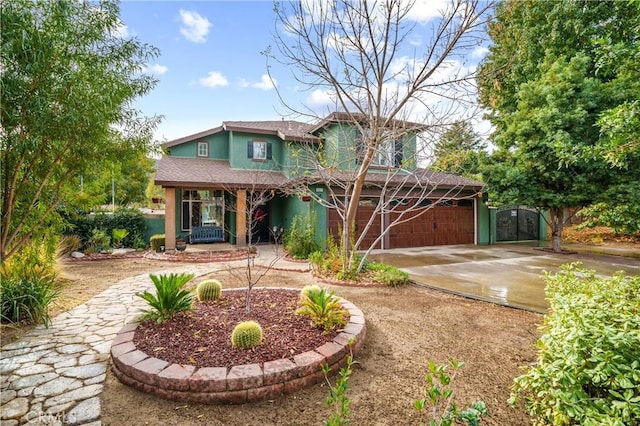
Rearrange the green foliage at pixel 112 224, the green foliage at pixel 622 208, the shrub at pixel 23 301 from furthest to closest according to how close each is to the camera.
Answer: the green foliage at pixel 112 224
the green foliage at pixel 622 208
the shrub at pixel 23 301

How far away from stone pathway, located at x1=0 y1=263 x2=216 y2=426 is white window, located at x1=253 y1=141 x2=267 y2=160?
10.5 meters

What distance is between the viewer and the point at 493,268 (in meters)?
9.10

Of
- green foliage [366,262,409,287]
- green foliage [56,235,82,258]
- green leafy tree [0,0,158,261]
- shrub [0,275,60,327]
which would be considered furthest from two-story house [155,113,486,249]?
shrub [0,275,60,327]

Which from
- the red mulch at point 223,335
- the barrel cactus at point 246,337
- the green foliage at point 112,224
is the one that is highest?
the green foliage at point 112,224

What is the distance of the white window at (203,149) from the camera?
49.9 ft

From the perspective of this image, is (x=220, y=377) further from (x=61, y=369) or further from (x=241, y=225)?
(x=241, y=225)

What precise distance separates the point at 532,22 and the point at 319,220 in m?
14.8

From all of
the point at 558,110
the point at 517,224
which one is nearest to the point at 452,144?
the point at 558,110

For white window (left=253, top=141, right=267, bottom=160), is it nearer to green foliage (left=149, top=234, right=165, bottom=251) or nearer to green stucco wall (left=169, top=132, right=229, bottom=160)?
green stucco wall (left=169, top=132, right=229, bottom=160)

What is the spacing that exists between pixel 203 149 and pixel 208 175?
315 centimetres

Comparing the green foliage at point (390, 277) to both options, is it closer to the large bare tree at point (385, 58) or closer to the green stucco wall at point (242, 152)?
the large bare tree at point (385, 58)

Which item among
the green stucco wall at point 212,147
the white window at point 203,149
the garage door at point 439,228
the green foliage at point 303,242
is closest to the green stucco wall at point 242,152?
the green stucco wall at point 212,147

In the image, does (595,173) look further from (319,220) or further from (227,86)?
(227,86)

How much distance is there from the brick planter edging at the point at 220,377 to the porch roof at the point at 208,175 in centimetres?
801
